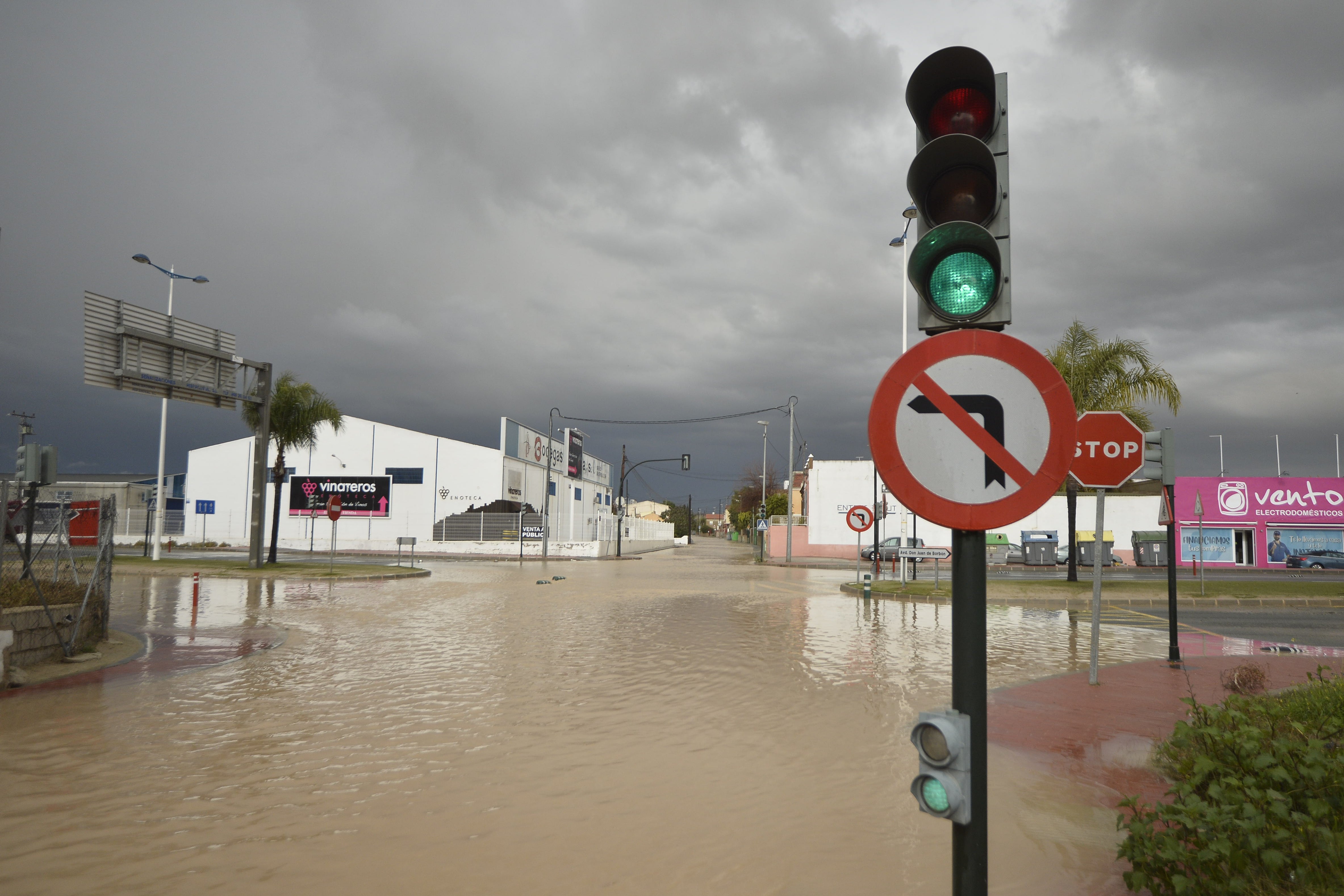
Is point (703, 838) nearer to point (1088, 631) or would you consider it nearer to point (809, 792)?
point (809, 792)

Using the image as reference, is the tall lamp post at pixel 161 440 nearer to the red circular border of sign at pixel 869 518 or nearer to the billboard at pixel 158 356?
the billboard at pixel 158 356

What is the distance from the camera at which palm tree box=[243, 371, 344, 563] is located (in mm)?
30391

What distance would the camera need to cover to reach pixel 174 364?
85.2 ft

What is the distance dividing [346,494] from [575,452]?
1997 centimetres

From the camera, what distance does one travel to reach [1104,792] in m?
5.16

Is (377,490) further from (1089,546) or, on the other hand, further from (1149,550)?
(1149,550)

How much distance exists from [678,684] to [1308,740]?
601cm

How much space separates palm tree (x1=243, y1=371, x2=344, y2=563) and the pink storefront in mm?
41470

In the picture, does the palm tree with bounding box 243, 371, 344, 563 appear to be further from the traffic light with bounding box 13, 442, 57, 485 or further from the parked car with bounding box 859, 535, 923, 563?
the parked car with bounding box 859, 535, 923, 563

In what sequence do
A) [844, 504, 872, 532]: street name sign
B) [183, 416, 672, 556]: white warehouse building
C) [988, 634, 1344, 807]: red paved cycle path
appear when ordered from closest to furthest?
[988, 634, 1344, 807]: red paved cycle path → [844, 504, 872, 532]: street name sign → [183, 416, 672, 556]: white warehouse building

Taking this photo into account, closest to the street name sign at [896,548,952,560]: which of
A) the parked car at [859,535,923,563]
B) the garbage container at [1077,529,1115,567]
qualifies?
the parked car at [859,535,923,563]

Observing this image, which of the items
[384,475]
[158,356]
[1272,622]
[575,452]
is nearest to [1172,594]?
[1272,622]

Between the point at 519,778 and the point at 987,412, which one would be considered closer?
the point at 987,412

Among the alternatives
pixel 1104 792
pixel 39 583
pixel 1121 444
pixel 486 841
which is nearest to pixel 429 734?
pixel 486 841
